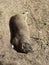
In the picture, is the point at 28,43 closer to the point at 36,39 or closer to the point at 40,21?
the point at 36,39

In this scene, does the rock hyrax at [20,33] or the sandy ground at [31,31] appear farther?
the rock hyrax at [20,33]

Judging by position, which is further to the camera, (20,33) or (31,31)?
(31,31)

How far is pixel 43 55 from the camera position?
7781 mm

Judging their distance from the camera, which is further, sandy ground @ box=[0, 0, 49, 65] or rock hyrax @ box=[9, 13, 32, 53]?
rock hyrax @ box=[9, 13, 32, 53]

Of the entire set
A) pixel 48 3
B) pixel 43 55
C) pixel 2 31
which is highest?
pixel 48 3

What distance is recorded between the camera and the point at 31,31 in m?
8.37

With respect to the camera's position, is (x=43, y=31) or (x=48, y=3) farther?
(x=48, y=3)

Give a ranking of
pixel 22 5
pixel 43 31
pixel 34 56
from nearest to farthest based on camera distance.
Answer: pixel 34 56 < pixel 43 31 < pixel 22 5

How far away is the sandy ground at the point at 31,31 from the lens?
762cm

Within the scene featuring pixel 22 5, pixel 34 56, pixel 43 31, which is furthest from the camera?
pixel 22 5

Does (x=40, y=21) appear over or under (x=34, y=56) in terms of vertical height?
over

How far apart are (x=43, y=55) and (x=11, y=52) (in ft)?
2.78

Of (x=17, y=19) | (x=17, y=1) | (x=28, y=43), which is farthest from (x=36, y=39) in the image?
(x=17, y=1)

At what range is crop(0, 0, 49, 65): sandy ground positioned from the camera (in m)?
7.62
